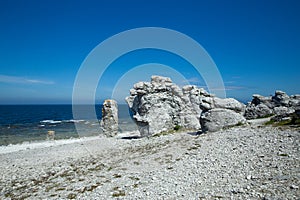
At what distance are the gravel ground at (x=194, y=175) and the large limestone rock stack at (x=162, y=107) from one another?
1208 centimetres

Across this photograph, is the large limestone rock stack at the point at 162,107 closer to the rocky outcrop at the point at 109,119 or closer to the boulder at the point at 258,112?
the rocky outcrop at the point at 109,119

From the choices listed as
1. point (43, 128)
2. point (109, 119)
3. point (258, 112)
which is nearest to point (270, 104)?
point (258, 112)

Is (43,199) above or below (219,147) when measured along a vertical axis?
below

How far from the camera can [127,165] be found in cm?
1188

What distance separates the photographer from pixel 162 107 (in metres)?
27.2

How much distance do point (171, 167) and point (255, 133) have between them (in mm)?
7213

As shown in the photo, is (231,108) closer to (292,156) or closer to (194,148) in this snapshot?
(194,148)

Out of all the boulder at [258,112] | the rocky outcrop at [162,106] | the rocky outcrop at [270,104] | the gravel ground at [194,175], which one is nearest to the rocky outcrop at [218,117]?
the rocky outcrop at [162,106]

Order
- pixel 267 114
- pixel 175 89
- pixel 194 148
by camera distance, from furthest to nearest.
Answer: pixel 175 89, pixel 267 114, pixel 194 148

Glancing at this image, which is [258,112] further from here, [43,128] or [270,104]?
[43,128]

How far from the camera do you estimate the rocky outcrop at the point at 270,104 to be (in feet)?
88.9

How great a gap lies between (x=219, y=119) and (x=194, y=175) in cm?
1035

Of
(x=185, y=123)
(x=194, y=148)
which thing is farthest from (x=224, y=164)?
(x=185, y=123)

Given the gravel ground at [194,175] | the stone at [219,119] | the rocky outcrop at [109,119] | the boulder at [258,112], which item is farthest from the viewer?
the rocky outcrop at [109,119]
